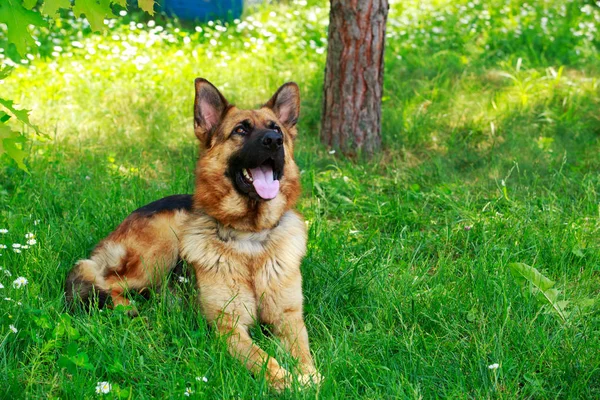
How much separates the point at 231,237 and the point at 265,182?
0.36m

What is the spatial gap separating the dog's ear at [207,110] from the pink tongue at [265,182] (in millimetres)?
373

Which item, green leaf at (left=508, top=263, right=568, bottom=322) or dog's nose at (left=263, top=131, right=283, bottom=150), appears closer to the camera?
green leaf at (left=508, top=263, right=568, bottom=322)

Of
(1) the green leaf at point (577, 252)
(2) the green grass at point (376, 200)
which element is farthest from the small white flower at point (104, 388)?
(1) the green leaf at point (577, 252)

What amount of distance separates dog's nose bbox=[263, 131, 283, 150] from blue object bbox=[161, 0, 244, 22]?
17.5ft

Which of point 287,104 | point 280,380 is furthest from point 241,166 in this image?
point 280,380

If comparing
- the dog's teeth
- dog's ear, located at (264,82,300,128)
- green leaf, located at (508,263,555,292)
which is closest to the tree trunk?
dog's ear, located at (264,82,300,128)

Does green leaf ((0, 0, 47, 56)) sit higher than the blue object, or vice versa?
green leaf ((0, 0, 47, 56))

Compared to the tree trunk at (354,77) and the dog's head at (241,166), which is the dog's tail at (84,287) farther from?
the tree trunk at (354,77)

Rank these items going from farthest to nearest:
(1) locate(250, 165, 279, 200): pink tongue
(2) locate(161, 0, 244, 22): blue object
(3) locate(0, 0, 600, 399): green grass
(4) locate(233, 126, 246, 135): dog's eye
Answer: (2) locate(161, 0, 244, 22): blue object, (4) locate(233, 126, 246, 135): dog's eye, (1) locate(250, 165, 279, 200): pink tongue, (3) locate(0, 0, 600, 399): green grass

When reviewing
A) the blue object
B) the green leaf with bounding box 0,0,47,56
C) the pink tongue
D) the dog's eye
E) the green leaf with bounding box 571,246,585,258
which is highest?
the green leaf with bounding box 0,0,47,56

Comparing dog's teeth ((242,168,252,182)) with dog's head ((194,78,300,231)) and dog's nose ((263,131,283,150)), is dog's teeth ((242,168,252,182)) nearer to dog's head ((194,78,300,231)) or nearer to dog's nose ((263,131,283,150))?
dog's head ((194,78,300,231))

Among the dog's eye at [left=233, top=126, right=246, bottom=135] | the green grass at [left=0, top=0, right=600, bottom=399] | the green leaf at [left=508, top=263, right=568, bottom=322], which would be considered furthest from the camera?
the dog's eye at [left=233, top=126, right=246, bottom=135]

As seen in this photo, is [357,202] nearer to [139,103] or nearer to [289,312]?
[289,312]

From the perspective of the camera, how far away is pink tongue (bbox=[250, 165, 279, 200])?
3.78 meters
